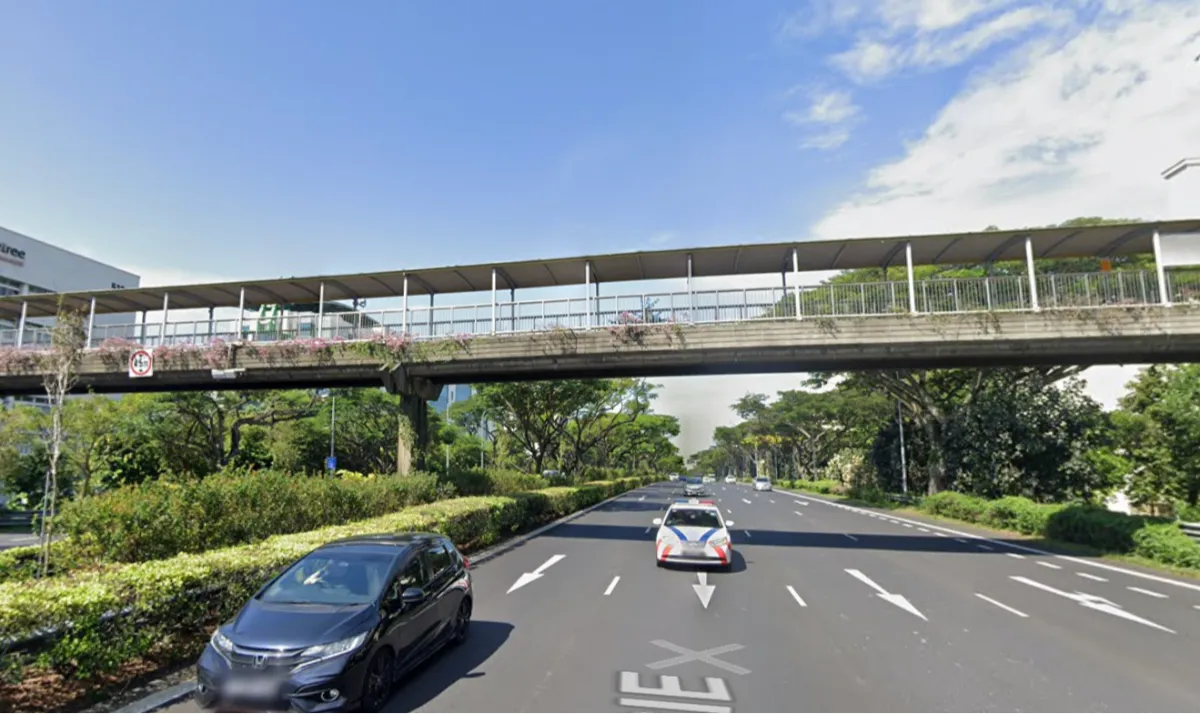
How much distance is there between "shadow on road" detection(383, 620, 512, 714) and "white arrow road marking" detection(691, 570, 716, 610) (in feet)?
11.4

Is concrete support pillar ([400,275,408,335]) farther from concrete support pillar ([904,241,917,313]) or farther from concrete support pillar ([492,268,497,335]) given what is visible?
concrete support pillar ([904,241,917,313])

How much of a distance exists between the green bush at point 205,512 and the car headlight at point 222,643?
15.1ft

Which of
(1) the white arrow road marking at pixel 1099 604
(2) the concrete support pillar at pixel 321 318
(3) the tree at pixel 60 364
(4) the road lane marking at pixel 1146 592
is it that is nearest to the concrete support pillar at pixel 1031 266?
(4) the road lane marking at pixel 1146 592

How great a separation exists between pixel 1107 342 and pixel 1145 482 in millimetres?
17385

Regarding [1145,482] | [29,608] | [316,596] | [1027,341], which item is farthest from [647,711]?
[1145,482]

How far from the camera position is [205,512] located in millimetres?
10617

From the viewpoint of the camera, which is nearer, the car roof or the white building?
the car roof

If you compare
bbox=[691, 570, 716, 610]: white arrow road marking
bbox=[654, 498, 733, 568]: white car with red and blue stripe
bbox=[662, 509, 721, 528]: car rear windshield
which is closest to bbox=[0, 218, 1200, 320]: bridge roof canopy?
bbox=[662, 509, 721, 528]: car rear windshield

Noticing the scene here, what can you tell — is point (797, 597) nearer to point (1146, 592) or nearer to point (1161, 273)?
point (1146, 592)

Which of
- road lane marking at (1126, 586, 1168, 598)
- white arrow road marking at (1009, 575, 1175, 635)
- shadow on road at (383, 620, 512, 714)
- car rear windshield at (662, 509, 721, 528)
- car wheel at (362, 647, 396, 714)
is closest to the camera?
car wheel at (362, 647, 396, 714)

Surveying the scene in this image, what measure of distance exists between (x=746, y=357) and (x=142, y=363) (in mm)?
19963

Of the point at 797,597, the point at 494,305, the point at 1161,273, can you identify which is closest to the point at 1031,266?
the point at 1161,273

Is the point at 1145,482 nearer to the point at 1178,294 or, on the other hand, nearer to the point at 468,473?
the point at 1178,294

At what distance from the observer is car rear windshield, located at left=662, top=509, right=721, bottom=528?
47.4 ft
